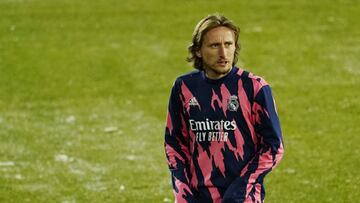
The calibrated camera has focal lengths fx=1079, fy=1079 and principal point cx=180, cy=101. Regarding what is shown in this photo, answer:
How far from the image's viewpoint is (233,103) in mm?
6773

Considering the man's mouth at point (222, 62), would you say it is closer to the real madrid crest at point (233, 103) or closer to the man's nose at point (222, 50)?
the man's nose at point (222, 50)

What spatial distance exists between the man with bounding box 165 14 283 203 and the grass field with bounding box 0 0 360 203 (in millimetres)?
4811

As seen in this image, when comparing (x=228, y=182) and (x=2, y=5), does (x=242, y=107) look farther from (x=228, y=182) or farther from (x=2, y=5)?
(x=2, y=5)

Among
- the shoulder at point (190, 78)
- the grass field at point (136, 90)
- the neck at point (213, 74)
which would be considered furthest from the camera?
the grass field at point (136, 90)

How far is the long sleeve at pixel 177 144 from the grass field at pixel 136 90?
4670mm

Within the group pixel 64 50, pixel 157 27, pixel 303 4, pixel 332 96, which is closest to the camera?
pixel 332 96

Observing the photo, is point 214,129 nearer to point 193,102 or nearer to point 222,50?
point 193,102

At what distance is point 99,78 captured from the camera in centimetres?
1920

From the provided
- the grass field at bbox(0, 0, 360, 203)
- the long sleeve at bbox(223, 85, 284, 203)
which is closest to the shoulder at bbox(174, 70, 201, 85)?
the long sleeve at bbox(223, 85, 284, 203)

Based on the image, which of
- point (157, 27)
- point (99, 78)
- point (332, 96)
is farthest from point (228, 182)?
point (157, 27)

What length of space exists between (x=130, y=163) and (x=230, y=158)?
6.75 metres

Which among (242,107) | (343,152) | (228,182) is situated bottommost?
(343,152)

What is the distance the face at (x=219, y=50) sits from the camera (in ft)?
22.1

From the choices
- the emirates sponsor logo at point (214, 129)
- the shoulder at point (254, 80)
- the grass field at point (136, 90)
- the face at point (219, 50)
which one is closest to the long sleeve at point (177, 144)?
the emirates sponsor logo at point (214, 129)
